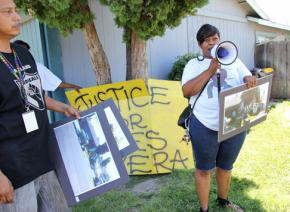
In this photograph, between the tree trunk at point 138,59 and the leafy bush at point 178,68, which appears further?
the leafy bush at point 178,68

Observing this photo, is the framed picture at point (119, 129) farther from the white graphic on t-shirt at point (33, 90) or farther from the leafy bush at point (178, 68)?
the leafy bush at point (178, 68)

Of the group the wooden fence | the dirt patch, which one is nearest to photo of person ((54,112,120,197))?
the dirt patch

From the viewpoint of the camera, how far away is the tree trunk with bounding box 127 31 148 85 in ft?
15.3

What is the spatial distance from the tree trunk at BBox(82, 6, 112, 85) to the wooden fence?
7.27 meters

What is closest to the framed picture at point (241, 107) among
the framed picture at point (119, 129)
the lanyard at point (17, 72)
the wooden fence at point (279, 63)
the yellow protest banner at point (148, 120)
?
the framed picture at point (119, 129)

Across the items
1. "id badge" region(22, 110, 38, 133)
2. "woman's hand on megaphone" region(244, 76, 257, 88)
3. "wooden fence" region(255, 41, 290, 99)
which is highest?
"id badge" region(22, 110, 38, 133)

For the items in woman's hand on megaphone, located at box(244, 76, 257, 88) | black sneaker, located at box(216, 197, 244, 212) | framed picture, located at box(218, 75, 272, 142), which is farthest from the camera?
black sneaker, located at box(216, 197, 244, 212)

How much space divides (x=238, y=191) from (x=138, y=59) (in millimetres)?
2076

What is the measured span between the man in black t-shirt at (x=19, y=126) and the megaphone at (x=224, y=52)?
52.4 inches

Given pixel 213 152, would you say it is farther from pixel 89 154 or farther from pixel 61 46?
pixel 61 46

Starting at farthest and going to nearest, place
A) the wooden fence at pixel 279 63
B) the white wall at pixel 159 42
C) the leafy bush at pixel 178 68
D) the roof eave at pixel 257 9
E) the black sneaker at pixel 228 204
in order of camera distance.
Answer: the roof eave at pixel 257 9 → the wooden fence at pixel 279 63 → the leafy bush at pixel 178 68 → the white wall at pixel 159 42 → the black sneaker at pixel 228 204

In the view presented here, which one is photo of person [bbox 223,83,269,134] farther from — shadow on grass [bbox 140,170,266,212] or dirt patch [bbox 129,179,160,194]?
dirt patch [bbox 129,179,160,194]

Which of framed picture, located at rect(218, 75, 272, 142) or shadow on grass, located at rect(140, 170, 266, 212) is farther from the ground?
framed picture, located at rect(218, 75, 272, 142)

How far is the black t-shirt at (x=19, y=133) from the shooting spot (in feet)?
6.15
